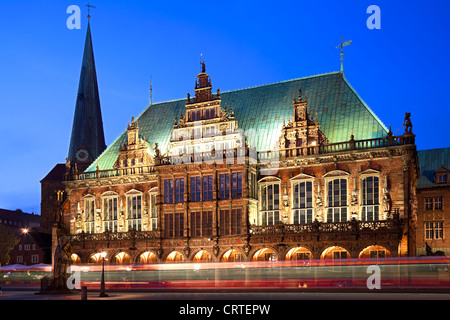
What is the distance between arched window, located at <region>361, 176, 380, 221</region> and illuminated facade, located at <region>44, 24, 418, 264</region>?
0.08 m

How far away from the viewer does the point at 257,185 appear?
5019cm

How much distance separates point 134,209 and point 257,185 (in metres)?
13.1

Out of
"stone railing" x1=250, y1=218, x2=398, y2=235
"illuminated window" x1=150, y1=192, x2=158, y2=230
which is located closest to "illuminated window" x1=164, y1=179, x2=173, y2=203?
"illuminated window" x1=150, y1=192, x2=158, y2=230

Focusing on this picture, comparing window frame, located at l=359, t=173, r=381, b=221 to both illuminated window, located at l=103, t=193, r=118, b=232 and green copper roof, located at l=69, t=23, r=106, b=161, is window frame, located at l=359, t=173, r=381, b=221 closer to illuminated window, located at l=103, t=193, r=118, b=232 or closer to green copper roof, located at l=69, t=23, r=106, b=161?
illuminated window, located at l=103, t=193, r=118, b=232

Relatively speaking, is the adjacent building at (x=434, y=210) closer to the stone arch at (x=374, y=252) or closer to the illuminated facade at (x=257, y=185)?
the illuminated facade at (x=257, y=185)

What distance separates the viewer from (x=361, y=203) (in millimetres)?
45938

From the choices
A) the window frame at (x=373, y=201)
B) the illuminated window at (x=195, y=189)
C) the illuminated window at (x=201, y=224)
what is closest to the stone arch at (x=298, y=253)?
the window frame at (x=373, y=201)

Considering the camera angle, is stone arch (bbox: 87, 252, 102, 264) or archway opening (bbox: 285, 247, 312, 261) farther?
stone arch (bbox: 87, 252, 102, 264)

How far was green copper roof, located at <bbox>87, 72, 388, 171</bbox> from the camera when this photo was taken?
49.2 meters

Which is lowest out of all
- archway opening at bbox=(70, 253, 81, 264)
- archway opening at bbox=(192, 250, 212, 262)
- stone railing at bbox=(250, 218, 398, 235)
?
archway opening at bbox=(70, 253, 81, 264)

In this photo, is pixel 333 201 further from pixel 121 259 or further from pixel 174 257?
pixel 121 259

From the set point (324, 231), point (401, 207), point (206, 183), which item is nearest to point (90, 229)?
point (206, 183)

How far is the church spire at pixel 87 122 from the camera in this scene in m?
77.1
